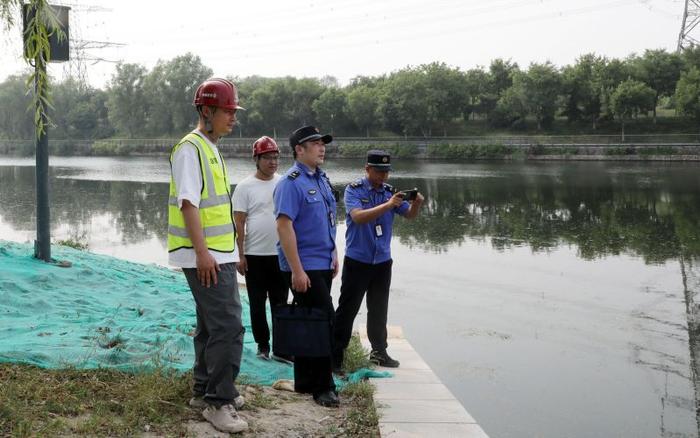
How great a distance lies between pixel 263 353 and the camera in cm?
512

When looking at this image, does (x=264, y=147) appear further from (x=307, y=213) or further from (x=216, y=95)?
(x=216, y=95)

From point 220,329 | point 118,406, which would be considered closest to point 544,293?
point 220,329

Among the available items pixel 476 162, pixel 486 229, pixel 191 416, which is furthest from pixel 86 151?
pixel 191 416

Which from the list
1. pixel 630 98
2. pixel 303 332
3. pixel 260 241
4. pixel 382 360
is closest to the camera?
pixel 303 332

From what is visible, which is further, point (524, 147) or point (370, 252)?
point (524, 147)

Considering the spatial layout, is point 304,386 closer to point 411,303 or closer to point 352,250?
point 352,250

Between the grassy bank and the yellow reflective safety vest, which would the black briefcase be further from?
the yellow reflective safety vest

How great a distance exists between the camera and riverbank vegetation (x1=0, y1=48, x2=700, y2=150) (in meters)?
51.5

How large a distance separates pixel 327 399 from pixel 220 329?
0.98 metres

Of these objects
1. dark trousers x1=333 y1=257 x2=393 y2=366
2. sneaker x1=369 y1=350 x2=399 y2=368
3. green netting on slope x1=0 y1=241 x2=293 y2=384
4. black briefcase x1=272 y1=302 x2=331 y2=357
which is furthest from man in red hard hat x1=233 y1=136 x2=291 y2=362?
black briefcase x1=272 y1=302 x2=331 y2=357

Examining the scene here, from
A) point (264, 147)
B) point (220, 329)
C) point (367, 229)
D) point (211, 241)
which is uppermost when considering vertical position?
point (264, 147)

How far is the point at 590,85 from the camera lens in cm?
5306

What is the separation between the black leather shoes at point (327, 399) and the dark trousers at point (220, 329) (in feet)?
2.43

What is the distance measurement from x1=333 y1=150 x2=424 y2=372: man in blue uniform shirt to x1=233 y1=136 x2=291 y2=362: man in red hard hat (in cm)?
54
